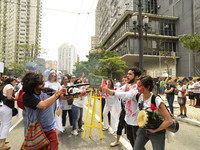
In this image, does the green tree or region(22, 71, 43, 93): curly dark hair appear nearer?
region(22, 71, 43, 93): curly dark hair

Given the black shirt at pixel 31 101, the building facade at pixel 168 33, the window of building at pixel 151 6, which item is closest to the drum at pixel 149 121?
the black shirt at pixel 31 101

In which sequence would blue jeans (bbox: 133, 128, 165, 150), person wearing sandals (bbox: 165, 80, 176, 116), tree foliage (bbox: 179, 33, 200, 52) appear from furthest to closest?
1. tree foliage (bbox: 179, 33, 200, 52)
2. person wearing sandals (bbox: 165, 80, 176, 116)
3. blue jeans (bbox: 133, 128, 165, 150)

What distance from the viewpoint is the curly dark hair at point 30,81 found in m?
1.92

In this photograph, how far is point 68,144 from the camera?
389 cm

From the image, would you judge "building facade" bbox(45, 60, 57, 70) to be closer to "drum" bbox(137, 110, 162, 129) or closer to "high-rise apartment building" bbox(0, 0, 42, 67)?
"high-rise apartment building" bbox(0, 0, 42, 67)

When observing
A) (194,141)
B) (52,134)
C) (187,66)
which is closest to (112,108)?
(194,141)

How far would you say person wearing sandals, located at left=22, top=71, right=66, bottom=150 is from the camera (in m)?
1.88

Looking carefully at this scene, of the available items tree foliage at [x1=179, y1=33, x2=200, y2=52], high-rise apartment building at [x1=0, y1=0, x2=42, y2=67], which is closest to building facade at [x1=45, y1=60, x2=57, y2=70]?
high-rise apartment building at [x1=0, y1=0, x2=42, y2=67]

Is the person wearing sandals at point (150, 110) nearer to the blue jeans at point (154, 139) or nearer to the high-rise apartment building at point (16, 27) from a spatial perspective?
the blue jeans at point (154, 139)

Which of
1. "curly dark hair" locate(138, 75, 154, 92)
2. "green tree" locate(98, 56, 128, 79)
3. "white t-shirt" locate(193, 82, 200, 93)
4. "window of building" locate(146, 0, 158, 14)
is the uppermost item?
"window of building" locate(146, 0, 158, 14)

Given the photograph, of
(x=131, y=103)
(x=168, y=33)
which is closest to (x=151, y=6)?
(x=168, y=33)

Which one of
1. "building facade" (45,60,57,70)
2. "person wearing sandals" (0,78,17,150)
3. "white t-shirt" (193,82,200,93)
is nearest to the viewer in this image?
"person wearing sandals" (0,78,17,150)

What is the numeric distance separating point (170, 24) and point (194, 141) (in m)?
30.9

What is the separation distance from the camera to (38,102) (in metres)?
1.88
